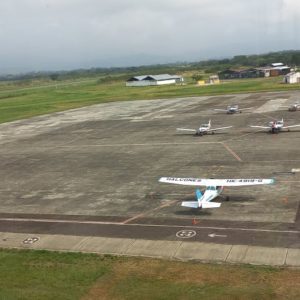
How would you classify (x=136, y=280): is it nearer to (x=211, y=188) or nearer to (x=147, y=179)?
(x=211, y=188)

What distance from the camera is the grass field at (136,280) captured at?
25109 millimetres

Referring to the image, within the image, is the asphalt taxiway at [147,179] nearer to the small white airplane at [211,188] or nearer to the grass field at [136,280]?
the small white airplane at [211,188]

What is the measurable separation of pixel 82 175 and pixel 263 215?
24.1 metres

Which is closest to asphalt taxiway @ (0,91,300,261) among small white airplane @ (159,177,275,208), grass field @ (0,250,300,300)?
small white airplane @ (159,177,275,208)

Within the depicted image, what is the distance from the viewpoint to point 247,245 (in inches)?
1209

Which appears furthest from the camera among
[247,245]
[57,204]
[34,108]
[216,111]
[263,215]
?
[34,108]

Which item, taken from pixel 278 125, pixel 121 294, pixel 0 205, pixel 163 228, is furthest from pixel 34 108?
pixel 121 294

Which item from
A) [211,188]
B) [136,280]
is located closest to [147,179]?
[211,188]

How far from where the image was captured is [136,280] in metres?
27.2

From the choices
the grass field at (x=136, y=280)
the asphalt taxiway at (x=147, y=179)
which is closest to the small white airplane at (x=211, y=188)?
the asphalt taxiway at (x=147, y=179)

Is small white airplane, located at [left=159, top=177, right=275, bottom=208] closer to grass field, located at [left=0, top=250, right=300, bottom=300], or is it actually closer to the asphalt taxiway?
the asphalt taxiway

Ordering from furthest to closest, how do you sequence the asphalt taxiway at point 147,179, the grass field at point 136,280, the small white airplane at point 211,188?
the small white airplane at point 211,188 < the asphalt taxiway at point 147,179 < the grass field at point 136,280

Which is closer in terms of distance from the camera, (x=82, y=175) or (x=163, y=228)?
(x=163, y=228)

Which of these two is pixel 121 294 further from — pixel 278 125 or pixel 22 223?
pixel 278 125
